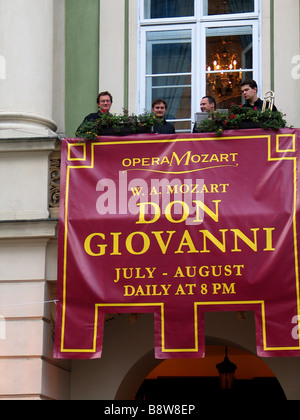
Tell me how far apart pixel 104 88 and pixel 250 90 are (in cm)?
231

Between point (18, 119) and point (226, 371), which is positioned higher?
point (18, 119)

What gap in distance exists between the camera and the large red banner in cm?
1185

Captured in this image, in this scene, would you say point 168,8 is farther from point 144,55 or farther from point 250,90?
point 250,90

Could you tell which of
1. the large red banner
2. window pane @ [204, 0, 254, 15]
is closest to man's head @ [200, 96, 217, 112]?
the large red banner

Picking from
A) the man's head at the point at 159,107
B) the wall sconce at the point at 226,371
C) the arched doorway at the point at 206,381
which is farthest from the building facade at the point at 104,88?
the arched doorway at the point at 206,381

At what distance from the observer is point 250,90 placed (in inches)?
496

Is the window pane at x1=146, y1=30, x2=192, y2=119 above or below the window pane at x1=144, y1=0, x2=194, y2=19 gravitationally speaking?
below

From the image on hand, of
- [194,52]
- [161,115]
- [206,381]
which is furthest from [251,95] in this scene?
[206,381]

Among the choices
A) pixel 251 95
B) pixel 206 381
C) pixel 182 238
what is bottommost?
pixel 206 381

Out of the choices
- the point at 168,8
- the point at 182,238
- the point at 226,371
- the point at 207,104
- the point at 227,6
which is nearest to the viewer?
the point at 182,238

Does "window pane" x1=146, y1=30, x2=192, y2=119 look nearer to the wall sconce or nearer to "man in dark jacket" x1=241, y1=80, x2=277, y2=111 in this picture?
"man in dark jacket" x1=241, y1=80, x2=277, y2=111

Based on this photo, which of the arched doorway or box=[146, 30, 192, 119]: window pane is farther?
the arched doorway

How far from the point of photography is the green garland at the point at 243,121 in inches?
484

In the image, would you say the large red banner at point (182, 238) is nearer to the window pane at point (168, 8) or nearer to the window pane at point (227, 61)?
the window pane at point (227, 61)
